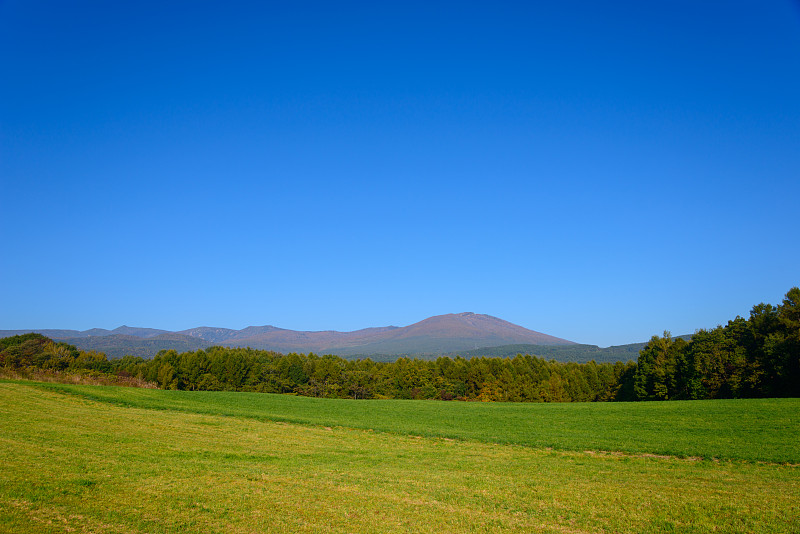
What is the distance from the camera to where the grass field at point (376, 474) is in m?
9.16

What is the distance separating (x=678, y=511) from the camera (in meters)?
10.2

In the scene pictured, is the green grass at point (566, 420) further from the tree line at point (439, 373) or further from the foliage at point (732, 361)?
the tree line at point (439, 373)

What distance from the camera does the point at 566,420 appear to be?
3231 cm

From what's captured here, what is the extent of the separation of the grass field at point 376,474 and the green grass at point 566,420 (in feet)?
0.84

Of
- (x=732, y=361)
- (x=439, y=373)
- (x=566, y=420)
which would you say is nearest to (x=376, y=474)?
(x=566, y=420)

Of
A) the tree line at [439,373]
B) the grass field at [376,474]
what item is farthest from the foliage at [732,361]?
the grass field at [376,474]

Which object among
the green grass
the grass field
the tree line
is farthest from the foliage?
the grass field

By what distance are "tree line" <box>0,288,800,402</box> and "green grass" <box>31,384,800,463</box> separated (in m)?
23.5

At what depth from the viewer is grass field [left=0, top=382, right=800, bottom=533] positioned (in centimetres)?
916

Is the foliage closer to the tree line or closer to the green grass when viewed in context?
the tree line

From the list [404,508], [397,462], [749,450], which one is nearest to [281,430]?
[397,462]

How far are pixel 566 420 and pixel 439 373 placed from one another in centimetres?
5168

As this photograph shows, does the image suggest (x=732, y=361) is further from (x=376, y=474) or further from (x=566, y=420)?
(x=376, y=474)

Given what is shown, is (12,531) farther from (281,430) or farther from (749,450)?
(749,450)
